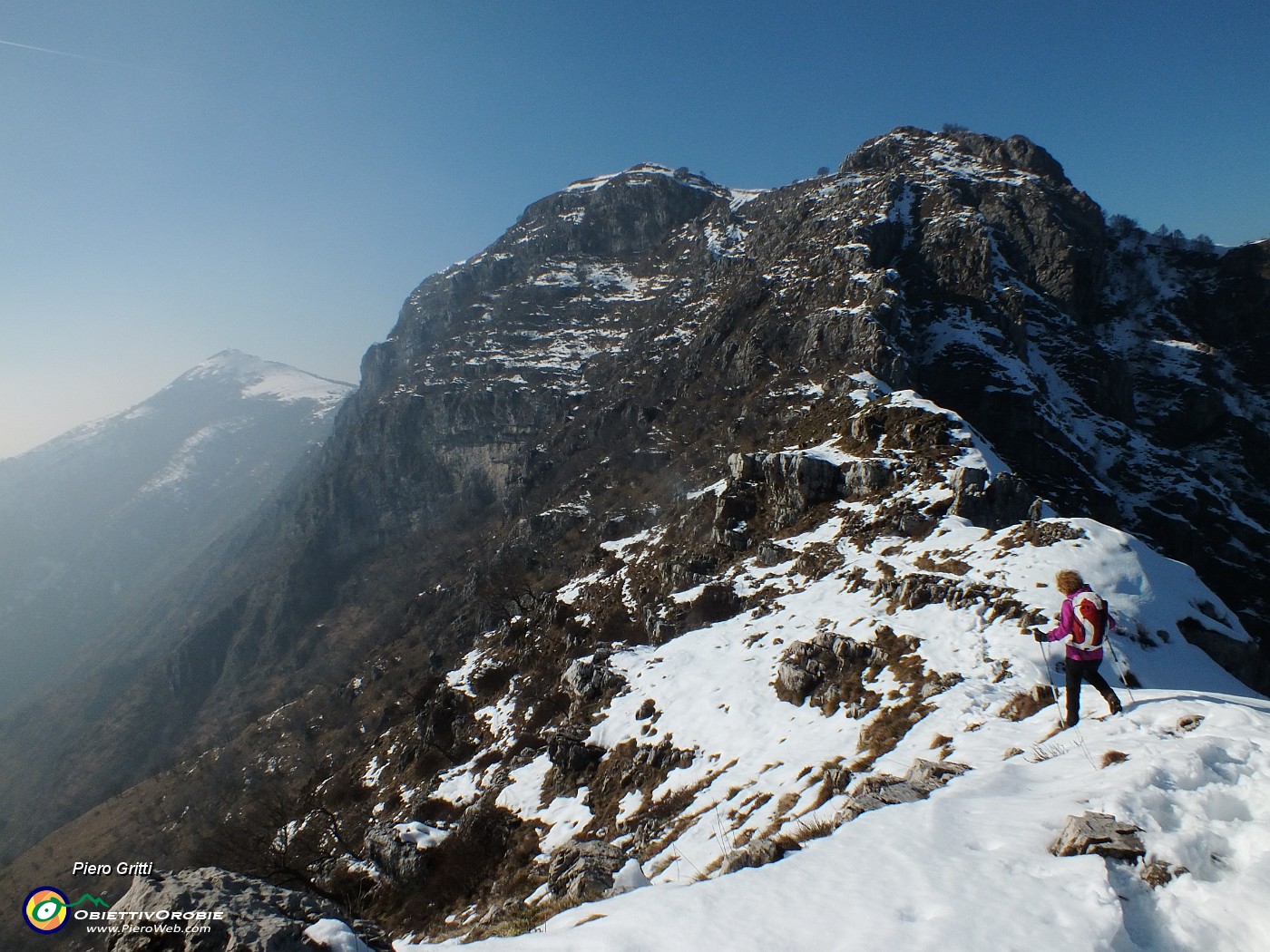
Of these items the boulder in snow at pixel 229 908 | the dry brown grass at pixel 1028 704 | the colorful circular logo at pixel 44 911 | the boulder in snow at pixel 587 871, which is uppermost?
the boulder in snow at pixel 229 908

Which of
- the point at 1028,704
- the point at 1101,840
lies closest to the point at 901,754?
the point at 1028,704

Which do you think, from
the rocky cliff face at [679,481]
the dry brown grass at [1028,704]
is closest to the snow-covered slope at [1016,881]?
the dry brown grass at [1028,704]

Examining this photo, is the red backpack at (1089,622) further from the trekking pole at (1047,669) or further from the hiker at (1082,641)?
the trekking pole at (1047,669)

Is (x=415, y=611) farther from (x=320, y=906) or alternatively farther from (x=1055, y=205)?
(x=1055, y=205)

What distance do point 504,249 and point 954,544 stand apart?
18164cm

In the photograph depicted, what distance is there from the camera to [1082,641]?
1009cm

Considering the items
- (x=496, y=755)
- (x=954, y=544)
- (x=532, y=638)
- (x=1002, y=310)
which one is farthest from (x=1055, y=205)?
(x=496, y=755)

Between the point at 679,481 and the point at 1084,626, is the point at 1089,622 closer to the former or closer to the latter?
the point at 1084,626

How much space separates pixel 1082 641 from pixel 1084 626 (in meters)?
0.28

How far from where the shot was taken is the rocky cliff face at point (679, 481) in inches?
909

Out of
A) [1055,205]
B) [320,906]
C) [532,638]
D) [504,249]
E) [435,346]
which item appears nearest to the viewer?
[320,906]

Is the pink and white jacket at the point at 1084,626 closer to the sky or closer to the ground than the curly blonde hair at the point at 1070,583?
closer to the ground

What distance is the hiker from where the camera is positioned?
32.9 feet

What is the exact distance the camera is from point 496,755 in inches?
1142
